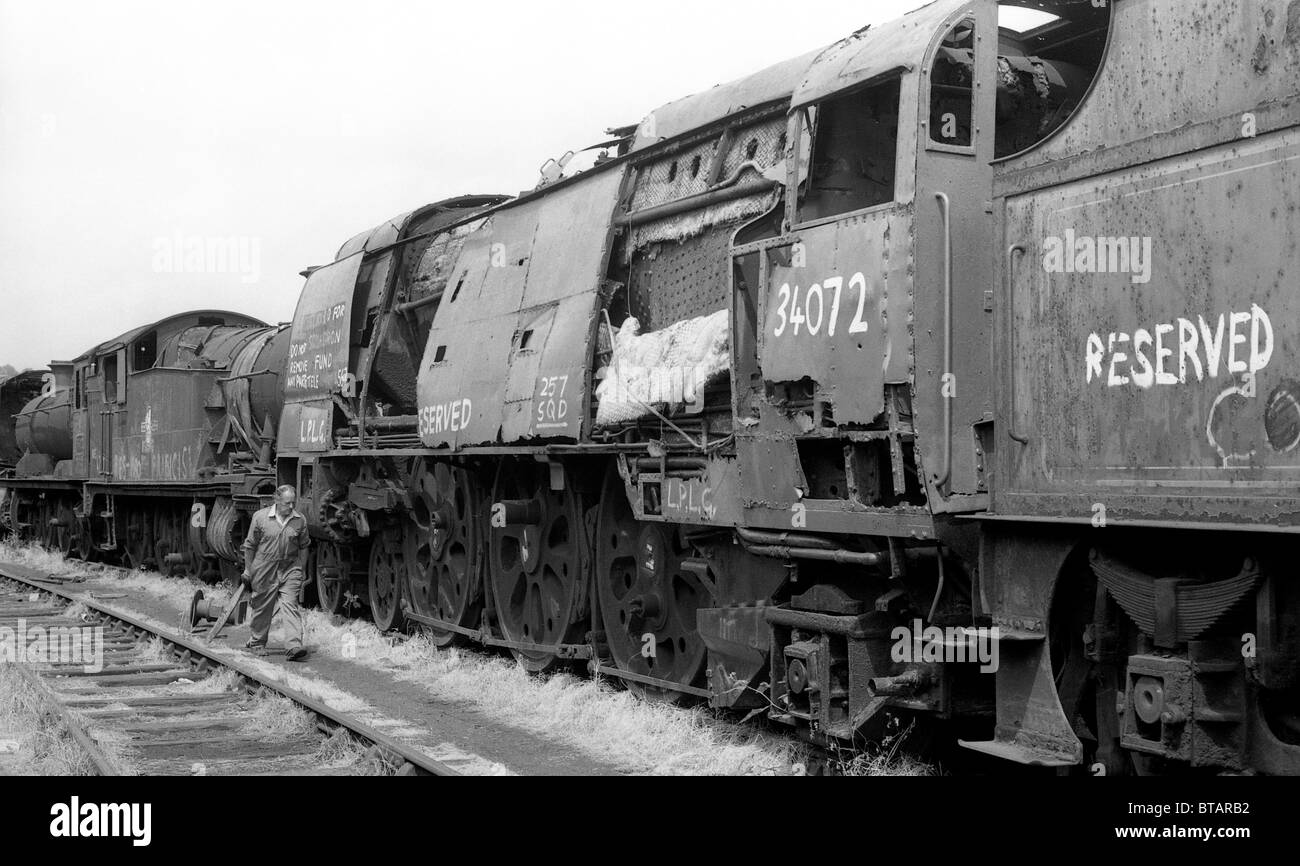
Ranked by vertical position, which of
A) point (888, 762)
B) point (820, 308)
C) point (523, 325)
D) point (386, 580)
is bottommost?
point (888, 762)

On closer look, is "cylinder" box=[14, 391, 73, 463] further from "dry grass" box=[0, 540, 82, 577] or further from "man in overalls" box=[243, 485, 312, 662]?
"man in overalls" box=[243, 485, 312, 662]

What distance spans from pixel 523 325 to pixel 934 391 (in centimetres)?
477

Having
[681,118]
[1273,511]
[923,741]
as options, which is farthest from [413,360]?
[1273,511]

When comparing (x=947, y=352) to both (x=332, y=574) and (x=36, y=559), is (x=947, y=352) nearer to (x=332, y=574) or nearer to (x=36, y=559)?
(x=332, y=574)

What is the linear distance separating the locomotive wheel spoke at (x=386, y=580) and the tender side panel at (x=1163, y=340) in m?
8.80

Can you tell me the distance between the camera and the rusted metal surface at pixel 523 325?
8953 mm

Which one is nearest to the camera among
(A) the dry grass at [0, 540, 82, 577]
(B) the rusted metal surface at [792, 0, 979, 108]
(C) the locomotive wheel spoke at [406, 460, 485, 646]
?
(B) the rusted metal surface at [792, 0, 979, 108]

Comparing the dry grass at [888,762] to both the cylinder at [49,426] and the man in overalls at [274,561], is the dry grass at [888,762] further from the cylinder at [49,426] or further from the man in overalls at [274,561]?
the cylinder at [49,426]

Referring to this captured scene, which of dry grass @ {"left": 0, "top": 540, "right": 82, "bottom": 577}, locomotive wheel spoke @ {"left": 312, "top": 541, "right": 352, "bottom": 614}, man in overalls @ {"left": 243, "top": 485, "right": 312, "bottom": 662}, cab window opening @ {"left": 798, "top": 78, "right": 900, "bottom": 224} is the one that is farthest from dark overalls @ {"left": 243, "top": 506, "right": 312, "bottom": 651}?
dry grass @ {"left": 0, "top": 540, "right": 82, "bottom": 577}

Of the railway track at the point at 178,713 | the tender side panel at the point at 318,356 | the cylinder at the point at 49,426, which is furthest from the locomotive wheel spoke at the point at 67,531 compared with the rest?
the tender side panel at the point at 318,356

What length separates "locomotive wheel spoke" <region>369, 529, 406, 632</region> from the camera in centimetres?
1306

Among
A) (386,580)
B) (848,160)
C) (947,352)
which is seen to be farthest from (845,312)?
(386,580)

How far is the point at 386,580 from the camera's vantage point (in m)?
13.4

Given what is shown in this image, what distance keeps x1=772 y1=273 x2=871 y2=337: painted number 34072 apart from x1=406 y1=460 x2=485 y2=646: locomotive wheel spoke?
5.29 metres
